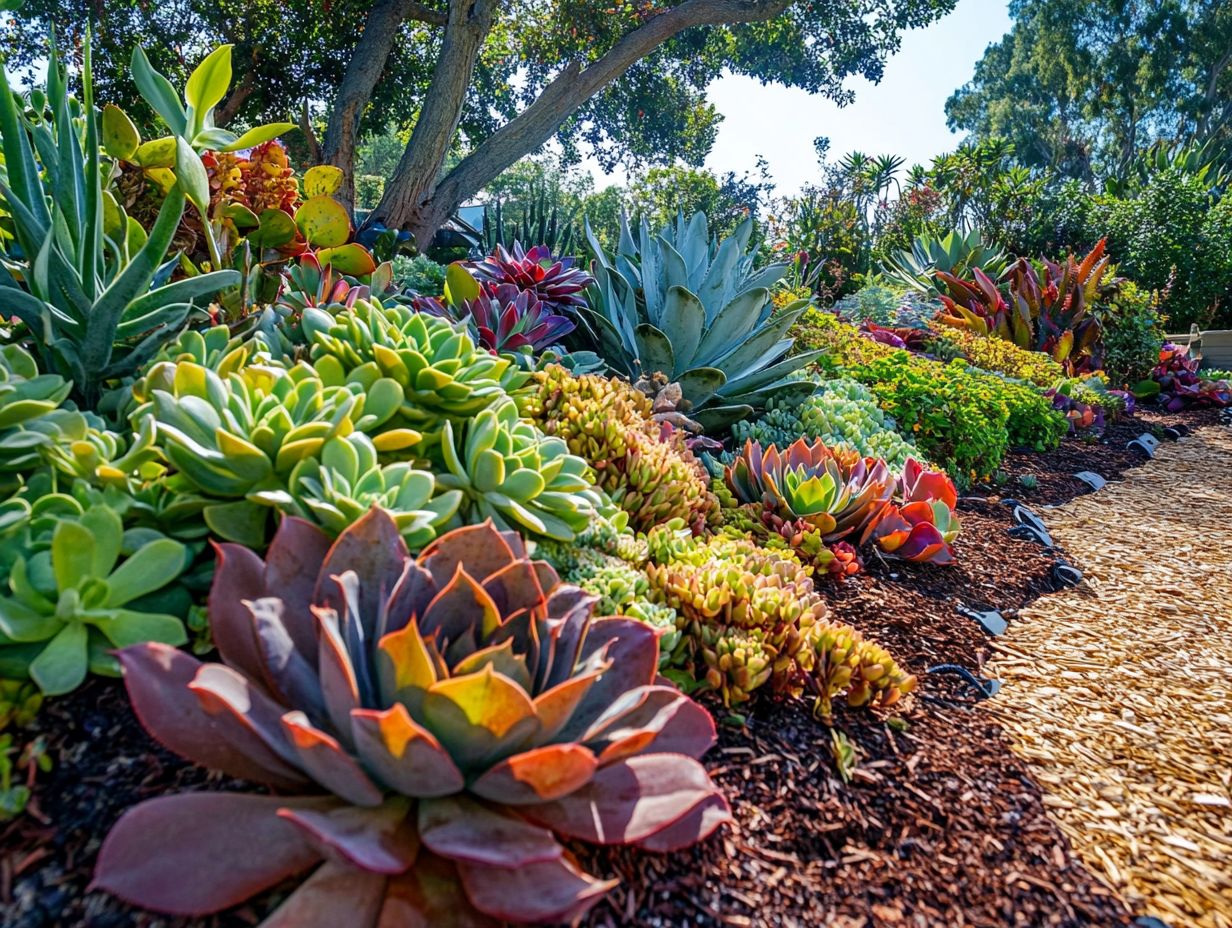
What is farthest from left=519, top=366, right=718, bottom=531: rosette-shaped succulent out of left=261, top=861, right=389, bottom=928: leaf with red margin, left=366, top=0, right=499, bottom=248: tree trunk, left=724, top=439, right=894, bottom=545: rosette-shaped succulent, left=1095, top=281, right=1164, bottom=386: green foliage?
left=366, top=0, right=499, bottom=248: tree trunk

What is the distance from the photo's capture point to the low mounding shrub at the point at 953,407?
4270mm

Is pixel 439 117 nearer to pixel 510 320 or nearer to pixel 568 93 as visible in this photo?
pixel 568 93

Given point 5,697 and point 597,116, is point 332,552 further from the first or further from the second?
point 597,116

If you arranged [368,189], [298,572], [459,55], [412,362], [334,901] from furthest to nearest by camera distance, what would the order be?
[368,189], [459,55], [412,362], [298,572], [334,901]

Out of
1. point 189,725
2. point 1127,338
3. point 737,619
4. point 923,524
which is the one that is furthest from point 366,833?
point 1127,338

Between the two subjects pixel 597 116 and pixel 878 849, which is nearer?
pixel 878 849

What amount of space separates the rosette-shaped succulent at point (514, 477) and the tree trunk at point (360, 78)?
881cm

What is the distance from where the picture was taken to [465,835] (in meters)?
1.11

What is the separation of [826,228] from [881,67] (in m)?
3.55

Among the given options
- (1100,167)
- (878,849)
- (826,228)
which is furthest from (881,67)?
(1100,167)

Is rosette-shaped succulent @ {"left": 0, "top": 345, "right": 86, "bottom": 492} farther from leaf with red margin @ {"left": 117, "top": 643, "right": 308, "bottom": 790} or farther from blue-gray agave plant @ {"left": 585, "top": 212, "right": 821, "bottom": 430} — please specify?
blue-gray agave plant @ {"left": 585, "top": 212, "right": 821, "bottom": 430}

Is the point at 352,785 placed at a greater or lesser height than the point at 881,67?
lesser

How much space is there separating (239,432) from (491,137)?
9131mm

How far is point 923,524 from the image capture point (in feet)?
9.47
